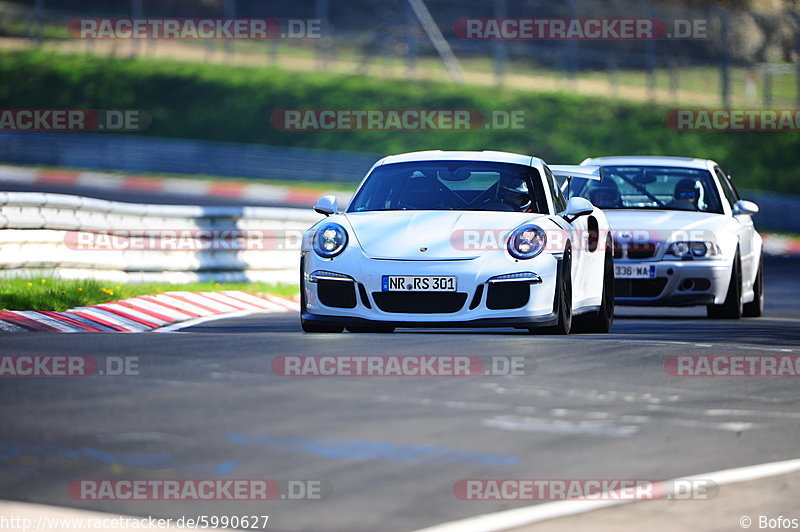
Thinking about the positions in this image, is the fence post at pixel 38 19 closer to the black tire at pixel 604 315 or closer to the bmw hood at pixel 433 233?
the black tire at pixel 604 315

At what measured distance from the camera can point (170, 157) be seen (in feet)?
133

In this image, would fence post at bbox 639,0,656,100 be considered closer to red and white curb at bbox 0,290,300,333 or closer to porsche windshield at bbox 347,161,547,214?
red and white curb at bbox 0,290,300,333

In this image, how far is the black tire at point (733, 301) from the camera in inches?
560

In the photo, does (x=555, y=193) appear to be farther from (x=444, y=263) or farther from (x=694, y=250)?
(x=694, y=250)

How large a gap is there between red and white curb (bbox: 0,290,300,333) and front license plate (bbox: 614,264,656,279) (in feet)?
10.6

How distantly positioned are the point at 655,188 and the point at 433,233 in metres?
5.22

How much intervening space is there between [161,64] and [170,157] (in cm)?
681

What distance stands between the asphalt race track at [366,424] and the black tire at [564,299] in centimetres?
80

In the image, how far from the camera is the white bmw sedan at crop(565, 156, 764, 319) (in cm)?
1395

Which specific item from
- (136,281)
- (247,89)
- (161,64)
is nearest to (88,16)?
(161,64)

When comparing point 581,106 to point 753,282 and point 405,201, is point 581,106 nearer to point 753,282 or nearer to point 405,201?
point 753,282

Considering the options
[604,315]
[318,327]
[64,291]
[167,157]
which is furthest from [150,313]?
[167,157]

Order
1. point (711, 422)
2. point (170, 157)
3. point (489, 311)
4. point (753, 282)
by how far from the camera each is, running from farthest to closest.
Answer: point (170, 157)
point (753, 282)
point (489, 311)
point (711, 422)

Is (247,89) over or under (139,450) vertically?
over
